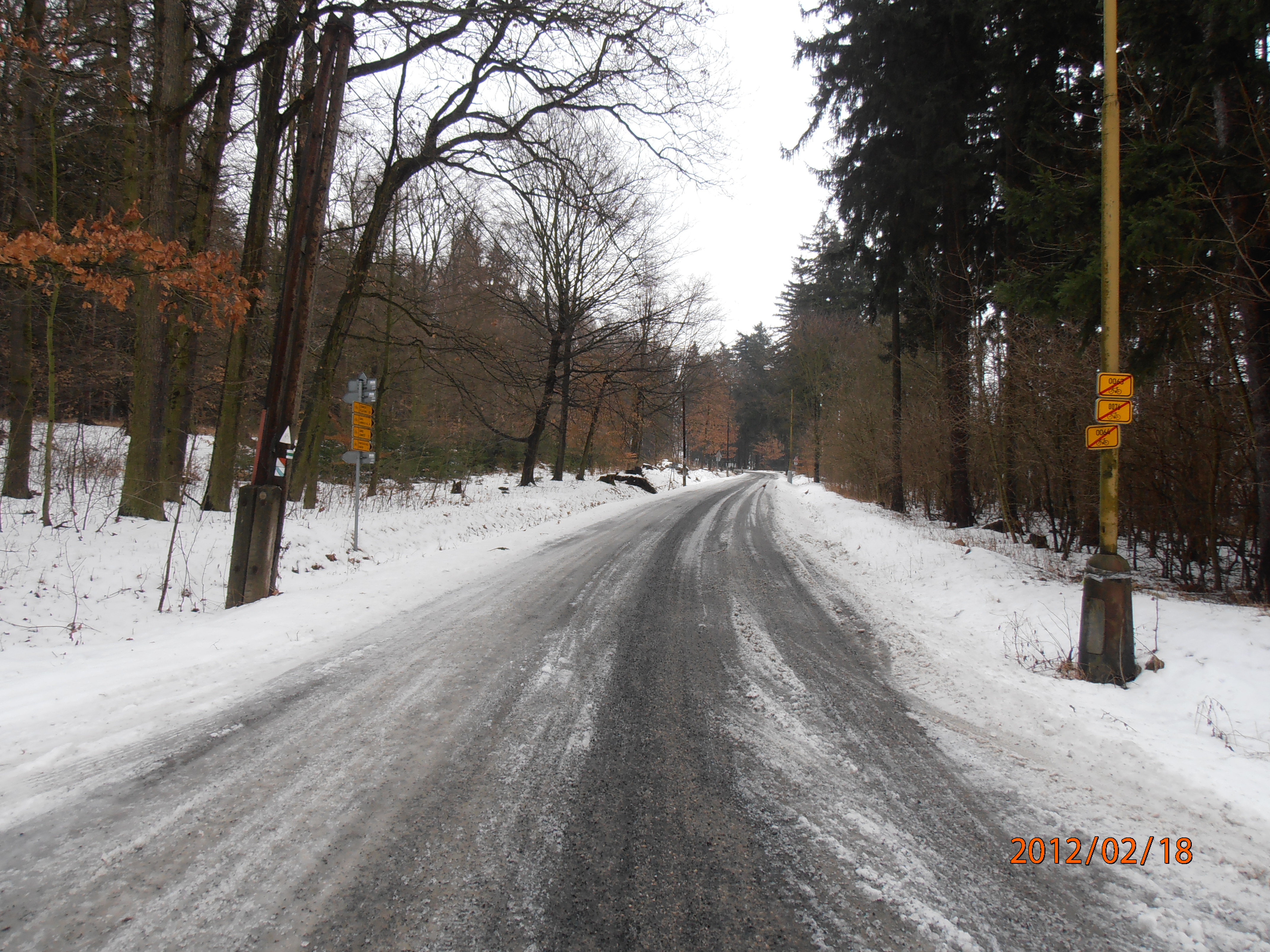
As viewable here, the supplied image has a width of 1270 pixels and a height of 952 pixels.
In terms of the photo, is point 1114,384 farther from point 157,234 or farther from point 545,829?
point 157,234

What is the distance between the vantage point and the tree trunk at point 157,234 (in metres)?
7.88

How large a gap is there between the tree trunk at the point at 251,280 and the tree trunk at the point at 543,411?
10974 millimetres

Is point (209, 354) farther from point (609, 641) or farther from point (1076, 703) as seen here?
point (1076, 703)

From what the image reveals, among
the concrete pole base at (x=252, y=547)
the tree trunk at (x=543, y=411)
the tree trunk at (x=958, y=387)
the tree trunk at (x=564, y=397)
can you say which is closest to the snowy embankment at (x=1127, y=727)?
the tree trunk at (x=958, y=387)

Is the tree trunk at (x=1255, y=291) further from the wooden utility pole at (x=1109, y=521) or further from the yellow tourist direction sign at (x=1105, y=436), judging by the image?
the yellow tourist direction sign at (x=1105, y=436)

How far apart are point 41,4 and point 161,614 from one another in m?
9.46

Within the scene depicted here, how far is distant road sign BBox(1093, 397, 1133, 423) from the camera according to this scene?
14.3 ft

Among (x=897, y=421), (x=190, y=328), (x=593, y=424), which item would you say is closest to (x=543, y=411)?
(x=593, y=424)

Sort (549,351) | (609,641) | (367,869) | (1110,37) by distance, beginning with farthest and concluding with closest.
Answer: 1. (549,351)
2. (609,641)
3. (1110,37)
4. (367,869)

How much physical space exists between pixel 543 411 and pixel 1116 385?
18.6 meters

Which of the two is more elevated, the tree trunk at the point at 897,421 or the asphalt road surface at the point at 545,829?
the tree trunk at the point at 897,421

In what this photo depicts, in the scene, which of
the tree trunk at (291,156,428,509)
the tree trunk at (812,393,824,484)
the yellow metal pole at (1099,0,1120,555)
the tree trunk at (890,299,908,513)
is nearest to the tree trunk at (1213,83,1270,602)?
the yellow metal pole at (1099,0,1120,555)

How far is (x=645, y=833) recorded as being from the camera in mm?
2391

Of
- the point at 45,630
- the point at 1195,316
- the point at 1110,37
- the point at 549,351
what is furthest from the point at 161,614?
the point at 549,351
